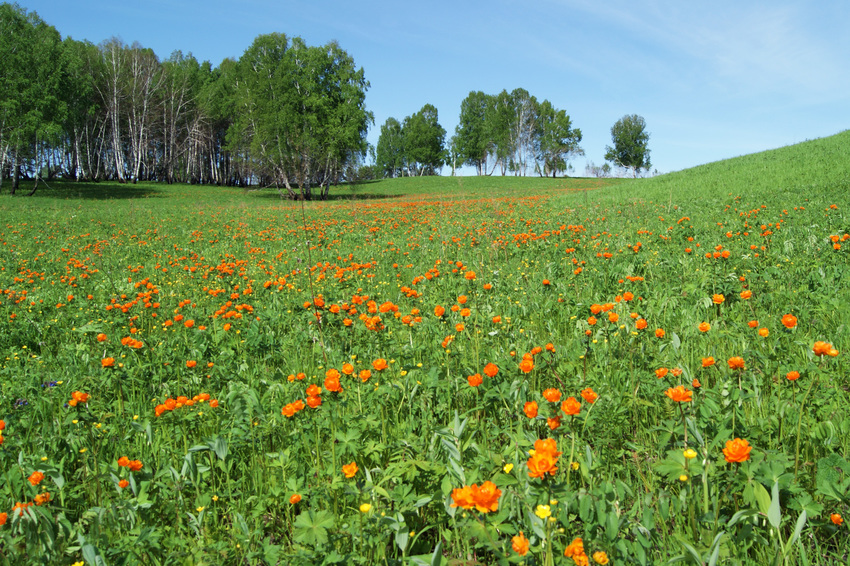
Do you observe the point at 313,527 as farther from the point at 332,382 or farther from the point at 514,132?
the point at 514,132

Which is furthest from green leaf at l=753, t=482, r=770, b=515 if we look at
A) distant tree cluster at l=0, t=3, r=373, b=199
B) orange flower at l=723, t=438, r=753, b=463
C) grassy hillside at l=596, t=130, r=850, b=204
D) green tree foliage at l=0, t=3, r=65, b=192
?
green tree foliage at l=0, t=3, r=65, b=192

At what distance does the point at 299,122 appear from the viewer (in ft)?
95.0

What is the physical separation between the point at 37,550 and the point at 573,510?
1829 mm

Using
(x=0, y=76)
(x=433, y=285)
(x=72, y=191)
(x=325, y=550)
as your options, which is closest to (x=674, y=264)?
(x=433, y=285)

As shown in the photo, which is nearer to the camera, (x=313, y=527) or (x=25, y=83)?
(x=313, y=527)

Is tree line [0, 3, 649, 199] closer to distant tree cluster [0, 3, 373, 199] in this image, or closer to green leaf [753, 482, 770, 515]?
distant tree cluster [0, 3, 373, 199]

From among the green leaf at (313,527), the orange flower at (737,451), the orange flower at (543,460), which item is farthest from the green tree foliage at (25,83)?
the orange flower at (737,451)

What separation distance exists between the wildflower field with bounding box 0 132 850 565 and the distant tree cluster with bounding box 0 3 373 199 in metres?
12.8

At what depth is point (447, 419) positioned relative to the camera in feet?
8.54

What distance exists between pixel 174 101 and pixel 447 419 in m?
51.2

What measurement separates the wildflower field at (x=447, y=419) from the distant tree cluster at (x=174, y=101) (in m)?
12.8

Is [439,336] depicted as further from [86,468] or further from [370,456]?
[86,468]

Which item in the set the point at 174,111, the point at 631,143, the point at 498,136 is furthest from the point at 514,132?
the point at 174,111

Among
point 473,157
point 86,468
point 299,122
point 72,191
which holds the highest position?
point 473,157
